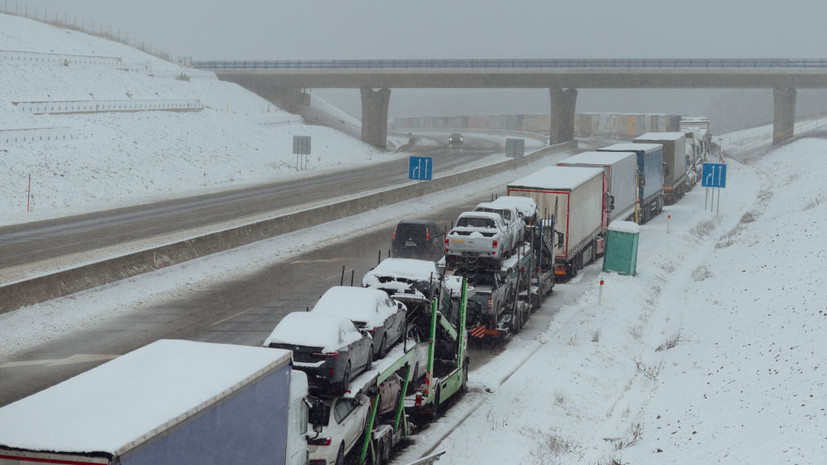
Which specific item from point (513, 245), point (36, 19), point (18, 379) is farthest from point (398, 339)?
point (36, 19)

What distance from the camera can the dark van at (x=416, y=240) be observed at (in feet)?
106

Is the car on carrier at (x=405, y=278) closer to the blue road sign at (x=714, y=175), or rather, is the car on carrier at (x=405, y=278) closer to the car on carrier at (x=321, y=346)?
the car on carrier at (x=321, y=346)

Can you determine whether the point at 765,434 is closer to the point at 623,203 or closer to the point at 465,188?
the point at 623,203

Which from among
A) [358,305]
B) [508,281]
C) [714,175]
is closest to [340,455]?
[358,305]

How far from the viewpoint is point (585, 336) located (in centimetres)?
2556

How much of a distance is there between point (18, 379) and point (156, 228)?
20.5 meters

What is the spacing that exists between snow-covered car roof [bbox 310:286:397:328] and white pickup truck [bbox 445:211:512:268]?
848 centimetres

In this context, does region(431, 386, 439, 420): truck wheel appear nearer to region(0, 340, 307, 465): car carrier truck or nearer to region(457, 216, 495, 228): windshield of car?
region(0, 340, 307, 465): car carrier truck

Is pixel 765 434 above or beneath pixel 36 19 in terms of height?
beneath

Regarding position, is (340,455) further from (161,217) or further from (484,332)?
(161,217)

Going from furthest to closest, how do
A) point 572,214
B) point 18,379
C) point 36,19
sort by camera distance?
point 36,19 < point 572,214 < point 18,379

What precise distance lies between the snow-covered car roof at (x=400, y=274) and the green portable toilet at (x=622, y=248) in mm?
17930

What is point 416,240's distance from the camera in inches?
1273

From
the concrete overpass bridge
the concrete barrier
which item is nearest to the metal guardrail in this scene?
the concrete overpass bridge
